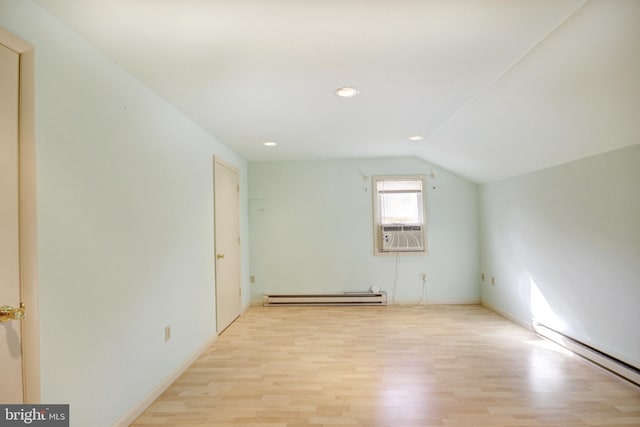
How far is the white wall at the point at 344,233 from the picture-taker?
190 inches

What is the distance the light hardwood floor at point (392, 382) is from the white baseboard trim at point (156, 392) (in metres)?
0.06

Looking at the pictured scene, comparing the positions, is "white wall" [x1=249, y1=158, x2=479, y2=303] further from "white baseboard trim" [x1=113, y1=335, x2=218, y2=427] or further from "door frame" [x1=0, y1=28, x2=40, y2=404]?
"door frame" [x1=0, y1=28, x2=40, y2=404]

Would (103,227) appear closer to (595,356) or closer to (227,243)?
(227,243)

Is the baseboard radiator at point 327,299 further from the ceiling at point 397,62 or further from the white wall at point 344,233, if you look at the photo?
the ceiling at point 397,62

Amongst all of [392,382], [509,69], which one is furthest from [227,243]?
[509,69]

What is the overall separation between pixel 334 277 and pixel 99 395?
3491 mm

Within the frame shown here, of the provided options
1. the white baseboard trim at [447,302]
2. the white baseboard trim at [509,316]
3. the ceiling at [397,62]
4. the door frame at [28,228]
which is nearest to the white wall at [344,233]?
the white baseboard trim at [447,302]

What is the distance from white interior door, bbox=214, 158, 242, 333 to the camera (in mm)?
3607

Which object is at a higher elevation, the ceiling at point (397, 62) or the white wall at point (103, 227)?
the ceiling at point (397, 62)

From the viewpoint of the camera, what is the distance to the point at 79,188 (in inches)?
65.6

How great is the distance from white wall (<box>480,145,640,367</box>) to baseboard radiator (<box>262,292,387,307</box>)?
1.73m

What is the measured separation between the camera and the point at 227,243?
3.96 metres

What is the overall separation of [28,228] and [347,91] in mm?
2024

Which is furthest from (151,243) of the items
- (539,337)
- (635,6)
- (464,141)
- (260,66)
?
(539,337)
